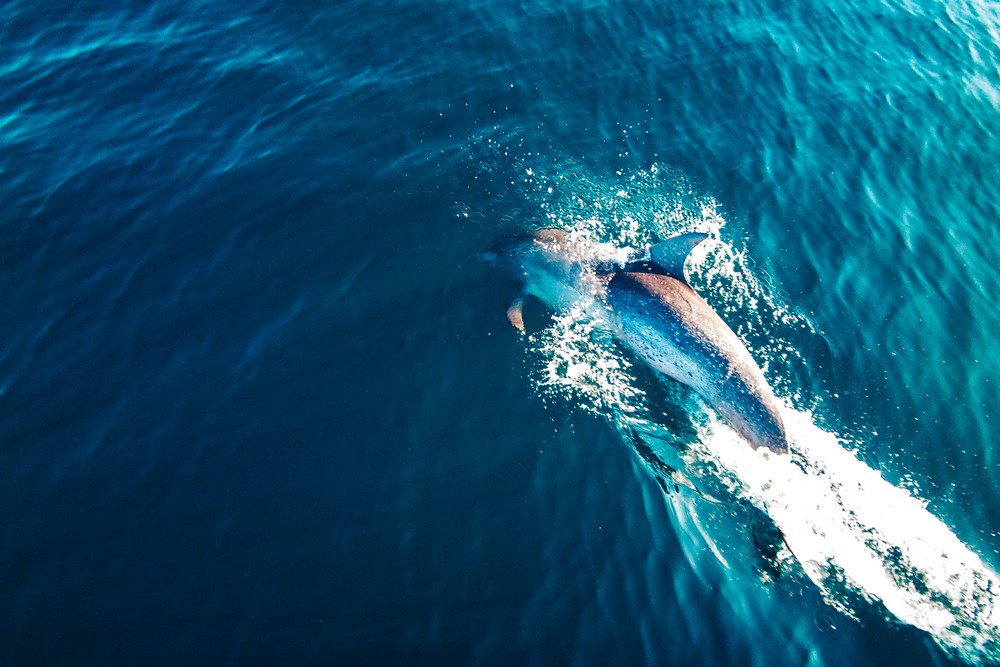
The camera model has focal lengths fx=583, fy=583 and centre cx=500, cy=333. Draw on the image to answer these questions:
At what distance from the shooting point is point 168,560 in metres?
8.92

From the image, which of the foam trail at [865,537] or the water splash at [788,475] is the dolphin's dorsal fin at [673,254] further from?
the foam trail at [865,537]

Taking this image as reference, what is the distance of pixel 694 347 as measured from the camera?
10812 millimetres

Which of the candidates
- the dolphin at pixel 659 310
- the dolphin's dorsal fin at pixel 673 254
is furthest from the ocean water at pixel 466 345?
the dolphin's dorsal fin at pixel 673 254

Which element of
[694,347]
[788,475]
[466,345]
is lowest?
[788,475]

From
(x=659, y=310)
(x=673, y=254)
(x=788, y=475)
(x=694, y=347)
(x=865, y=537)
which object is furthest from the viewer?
(x=673, y=254)

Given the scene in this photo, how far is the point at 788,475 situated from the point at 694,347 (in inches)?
109

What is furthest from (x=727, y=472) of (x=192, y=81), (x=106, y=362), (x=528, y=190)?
(x=192, y=81)

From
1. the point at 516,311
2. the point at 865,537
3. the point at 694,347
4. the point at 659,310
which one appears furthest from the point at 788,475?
the point at 516,311

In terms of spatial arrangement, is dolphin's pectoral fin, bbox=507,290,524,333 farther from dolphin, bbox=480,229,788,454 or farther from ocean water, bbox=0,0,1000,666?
ocean water, bbox=0,0,1000,666

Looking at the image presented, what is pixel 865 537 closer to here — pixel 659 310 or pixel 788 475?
pixel 788 475

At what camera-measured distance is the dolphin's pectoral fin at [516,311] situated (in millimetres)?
12172

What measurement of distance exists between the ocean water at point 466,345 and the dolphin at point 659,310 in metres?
0.50

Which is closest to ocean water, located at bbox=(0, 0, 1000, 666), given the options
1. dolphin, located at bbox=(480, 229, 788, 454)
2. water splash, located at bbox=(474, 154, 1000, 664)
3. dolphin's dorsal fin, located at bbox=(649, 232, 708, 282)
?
water splash, located at bbox=(474, 154, 1000, 664)

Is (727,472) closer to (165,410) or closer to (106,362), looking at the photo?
(165,410)
